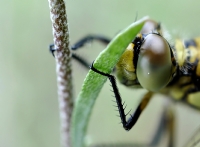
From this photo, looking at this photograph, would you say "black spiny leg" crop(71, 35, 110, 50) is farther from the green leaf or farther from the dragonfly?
the green leaf

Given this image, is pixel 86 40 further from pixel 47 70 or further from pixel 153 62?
pixel 47 70

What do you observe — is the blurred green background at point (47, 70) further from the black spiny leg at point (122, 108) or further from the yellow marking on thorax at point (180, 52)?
the black spiny leg at point (122, 108)

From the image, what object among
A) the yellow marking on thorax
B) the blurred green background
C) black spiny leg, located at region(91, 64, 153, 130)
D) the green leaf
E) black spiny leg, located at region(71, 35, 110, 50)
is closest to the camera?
the green leaf

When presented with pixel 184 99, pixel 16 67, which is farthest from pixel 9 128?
pixel 184 99

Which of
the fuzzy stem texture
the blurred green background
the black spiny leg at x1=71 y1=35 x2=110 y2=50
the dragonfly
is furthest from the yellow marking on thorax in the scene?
the fuzzy stem texture

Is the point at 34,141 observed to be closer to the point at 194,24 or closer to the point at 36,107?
the point at 36,107

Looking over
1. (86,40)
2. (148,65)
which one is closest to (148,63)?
(148,65)

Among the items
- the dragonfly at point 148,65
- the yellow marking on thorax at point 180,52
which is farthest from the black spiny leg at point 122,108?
the yellow marking on thorax at point 180,52

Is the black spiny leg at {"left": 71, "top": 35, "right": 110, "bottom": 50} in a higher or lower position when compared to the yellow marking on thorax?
higher
